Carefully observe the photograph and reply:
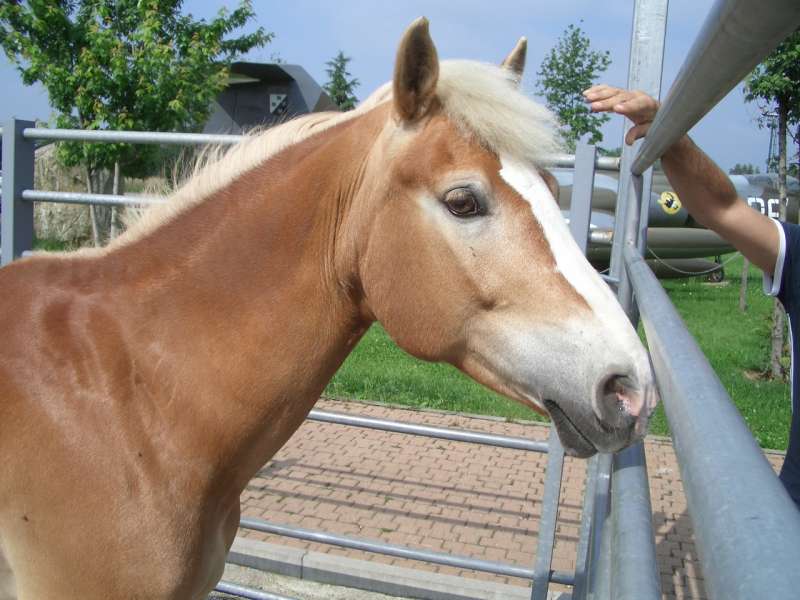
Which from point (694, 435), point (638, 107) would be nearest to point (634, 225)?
point (638, 107)

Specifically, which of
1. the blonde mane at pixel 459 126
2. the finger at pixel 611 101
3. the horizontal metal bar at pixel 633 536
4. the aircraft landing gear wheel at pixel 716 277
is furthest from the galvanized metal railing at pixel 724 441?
the aircraft landing gear wheel at pixel 716 277

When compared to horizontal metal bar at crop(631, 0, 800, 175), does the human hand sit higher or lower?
higher

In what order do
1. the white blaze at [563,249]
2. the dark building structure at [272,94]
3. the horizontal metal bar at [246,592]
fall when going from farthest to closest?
the dark building structure at [272,94] < the horizontal metal bar at [246,592] < the white blaze at [563,249]

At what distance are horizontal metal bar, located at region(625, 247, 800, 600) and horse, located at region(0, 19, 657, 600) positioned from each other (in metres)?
0.79

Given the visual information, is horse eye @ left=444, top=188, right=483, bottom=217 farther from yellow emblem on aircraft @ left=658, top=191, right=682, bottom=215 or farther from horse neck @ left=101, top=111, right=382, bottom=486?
yellow emblem on aircraft @ left=658, top=191, right=682, bottom=215

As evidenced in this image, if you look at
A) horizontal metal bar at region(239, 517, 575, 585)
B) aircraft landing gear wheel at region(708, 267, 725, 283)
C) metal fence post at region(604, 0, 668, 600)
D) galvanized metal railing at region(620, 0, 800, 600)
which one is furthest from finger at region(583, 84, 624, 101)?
aircraft landing gear wheel at region(708, 267, 725, 283)

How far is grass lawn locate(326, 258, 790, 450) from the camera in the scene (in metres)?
6.40

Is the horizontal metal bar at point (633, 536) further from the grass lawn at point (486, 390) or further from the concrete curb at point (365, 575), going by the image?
the grass lawn at point (486, 390)

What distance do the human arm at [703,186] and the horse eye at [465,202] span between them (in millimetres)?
705

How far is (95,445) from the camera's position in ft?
5.59

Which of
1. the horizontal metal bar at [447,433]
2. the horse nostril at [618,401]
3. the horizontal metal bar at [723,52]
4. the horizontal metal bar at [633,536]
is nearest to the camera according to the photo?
the horizontal metal bar at [723,52]

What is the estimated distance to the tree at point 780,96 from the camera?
265 inches

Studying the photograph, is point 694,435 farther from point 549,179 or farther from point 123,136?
point 123,136

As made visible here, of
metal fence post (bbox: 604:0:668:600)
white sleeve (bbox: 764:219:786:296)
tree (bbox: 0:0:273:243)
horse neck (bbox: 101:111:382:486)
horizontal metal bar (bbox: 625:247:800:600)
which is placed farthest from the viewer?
tree (bbox: 0:0:273:243)
